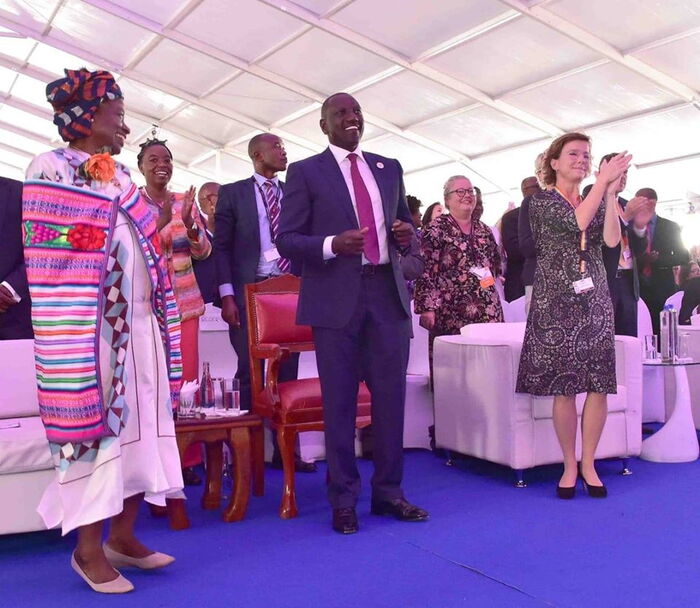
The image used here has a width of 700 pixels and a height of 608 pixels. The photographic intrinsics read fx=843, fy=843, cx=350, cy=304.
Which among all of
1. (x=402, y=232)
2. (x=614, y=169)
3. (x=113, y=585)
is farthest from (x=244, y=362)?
(x=614, y=169)

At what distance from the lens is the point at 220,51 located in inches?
460

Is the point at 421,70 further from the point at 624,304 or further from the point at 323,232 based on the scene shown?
the point at 323,232

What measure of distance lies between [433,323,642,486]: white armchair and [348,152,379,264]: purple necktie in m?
1.01

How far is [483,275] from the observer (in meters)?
4.41

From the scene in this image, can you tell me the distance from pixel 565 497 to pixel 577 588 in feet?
3.60

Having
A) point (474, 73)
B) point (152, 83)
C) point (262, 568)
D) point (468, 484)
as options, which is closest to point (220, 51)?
point (152, 83)

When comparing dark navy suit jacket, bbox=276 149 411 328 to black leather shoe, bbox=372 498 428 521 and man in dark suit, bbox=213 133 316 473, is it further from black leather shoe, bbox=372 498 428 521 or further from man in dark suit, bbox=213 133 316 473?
man in dark suit, bbox=213 133 316 473

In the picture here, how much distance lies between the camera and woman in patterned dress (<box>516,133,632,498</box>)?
11.1 feet

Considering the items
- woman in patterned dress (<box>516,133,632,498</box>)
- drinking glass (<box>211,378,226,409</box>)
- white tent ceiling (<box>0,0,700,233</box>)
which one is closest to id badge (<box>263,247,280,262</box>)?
drinking glass (<box>211,378,226,409</box>)

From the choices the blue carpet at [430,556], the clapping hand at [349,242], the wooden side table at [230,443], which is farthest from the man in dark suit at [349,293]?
the wooden side table at [230,443]

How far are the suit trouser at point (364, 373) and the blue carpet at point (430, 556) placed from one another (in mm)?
245

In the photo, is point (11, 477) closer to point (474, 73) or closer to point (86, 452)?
point (86, 452)

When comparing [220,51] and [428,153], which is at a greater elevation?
[220,51]

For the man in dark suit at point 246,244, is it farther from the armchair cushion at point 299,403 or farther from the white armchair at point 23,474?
the white armchair at point 23,474
